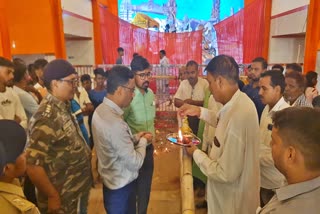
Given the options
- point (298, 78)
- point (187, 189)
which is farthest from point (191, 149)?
Answer: point (298, 78)

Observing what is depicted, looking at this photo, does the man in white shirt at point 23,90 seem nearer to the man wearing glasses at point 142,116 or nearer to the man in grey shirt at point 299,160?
the man wearing glasses at point 142,116

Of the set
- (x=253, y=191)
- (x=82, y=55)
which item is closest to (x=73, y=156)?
(x=253, y=191)

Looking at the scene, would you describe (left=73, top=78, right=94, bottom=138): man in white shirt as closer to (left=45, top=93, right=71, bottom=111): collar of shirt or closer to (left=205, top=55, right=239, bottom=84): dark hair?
(left=45, top=93, right=71, bottom=111): collar of shirt

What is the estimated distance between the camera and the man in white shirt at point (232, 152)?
1717 millimetres

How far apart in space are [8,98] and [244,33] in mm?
9607

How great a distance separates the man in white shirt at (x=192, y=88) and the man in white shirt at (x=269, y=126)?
6.48 ft

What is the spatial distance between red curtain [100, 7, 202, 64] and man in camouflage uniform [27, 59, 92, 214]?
30.1 ft

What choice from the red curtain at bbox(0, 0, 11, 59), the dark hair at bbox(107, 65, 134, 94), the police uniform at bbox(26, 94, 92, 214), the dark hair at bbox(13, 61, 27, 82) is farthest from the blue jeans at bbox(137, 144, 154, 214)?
the red curtain at bbox(0, 0, 11, 59)

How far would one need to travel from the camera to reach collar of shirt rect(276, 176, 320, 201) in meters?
1.06

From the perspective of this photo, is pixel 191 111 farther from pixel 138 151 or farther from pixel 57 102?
pixel 57 102

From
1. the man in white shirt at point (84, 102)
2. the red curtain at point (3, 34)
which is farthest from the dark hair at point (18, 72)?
the red curtain at point (3, 34)

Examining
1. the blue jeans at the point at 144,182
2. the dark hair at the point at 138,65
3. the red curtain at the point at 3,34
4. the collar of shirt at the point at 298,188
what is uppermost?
the red curtain at the point at 3,34

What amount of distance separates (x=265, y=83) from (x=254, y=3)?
8.91 meters

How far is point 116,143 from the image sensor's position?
2041mm
